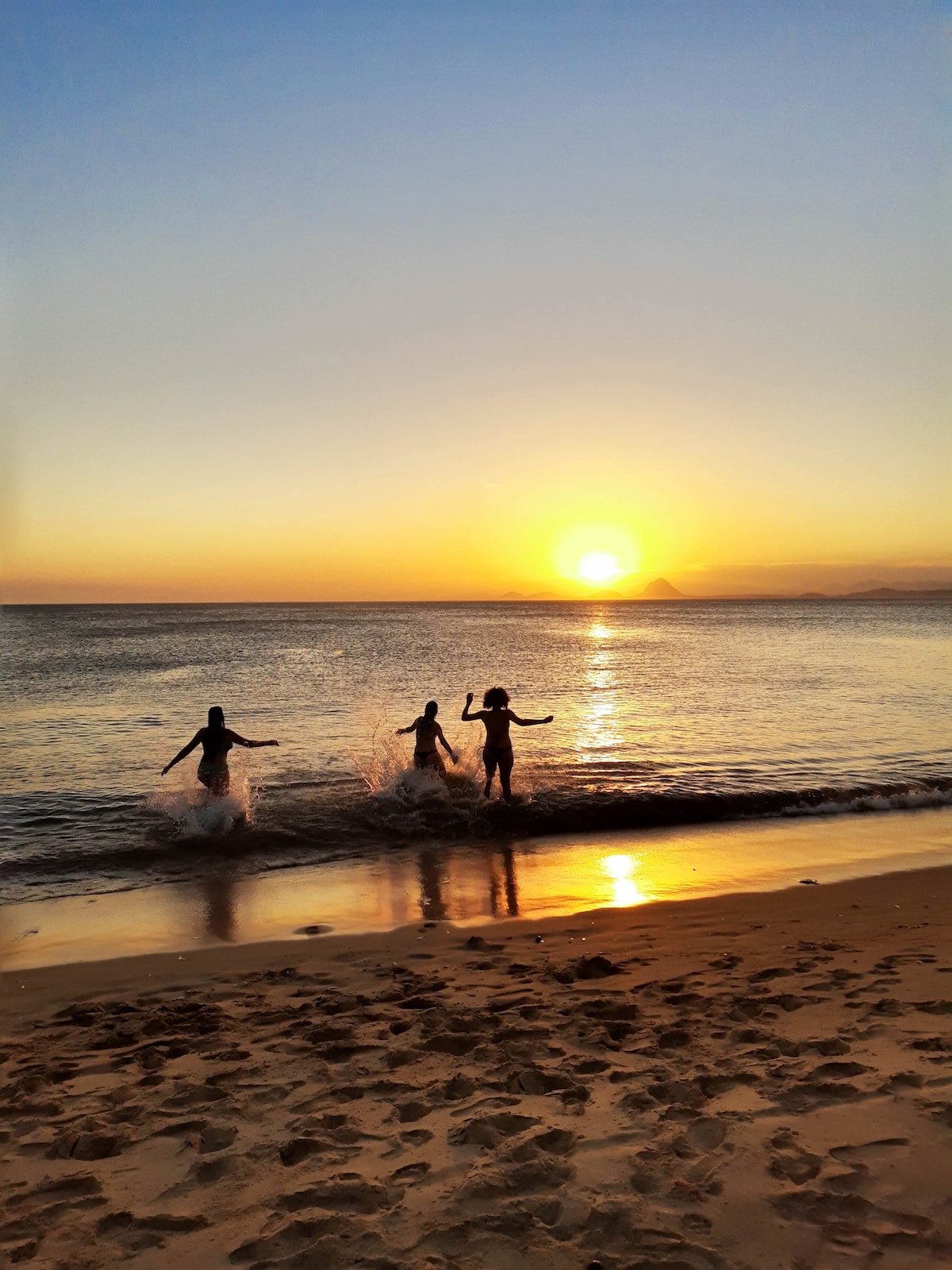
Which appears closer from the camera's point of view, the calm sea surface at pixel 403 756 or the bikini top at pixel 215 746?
the calm sea surface at pixel 403 756

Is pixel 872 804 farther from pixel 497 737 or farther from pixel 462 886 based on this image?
pixel 462 886

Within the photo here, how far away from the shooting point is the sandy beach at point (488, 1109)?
12.0ft

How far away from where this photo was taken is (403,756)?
15.8 metres

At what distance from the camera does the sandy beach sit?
→ 12.0 feet

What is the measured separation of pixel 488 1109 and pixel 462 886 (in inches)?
229

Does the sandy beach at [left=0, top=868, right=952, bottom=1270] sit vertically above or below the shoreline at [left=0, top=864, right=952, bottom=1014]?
above

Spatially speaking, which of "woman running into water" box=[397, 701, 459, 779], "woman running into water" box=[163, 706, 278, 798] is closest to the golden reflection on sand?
"woman running into water" box=[397, 701, 459, 779]

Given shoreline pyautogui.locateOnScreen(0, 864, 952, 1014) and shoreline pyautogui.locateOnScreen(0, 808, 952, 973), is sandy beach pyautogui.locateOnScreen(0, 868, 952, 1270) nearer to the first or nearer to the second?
shoreline pyautogui.locateOnScreen(0, 864, 952, 1014)

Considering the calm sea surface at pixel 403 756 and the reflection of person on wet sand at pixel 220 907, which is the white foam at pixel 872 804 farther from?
the reflection of person on wet sand at pixel 220 907

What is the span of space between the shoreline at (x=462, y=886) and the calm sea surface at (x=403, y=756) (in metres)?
0.77

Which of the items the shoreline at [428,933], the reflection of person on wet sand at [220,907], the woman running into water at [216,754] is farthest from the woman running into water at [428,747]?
the shoreline at [428,933]

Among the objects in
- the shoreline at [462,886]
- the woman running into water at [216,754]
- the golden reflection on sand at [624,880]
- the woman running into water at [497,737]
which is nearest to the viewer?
the shoreline at [462,886]

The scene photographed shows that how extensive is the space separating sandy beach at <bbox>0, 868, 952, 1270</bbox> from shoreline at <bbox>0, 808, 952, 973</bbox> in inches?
41.5

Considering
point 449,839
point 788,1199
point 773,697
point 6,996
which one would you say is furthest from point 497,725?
point 773,697
